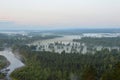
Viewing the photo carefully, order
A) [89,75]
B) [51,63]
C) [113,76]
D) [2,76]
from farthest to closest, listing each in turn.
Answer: [51,63] → [2,76] → [89,75] → [113,76]

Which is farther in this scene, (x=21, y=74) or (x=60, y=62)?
(x=60, y=62)

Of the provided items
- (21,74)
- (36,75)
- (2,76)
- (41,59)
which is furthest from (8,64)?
(36,75)

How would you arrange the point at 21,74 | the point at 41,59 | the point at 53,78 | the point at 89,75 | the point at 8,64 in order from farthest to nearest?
the point at 8,64 → the point at 41,59 → the point at 21,74 → the point at 53,78 → the point at 89,75

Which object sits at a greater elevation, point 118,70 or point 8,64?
point 118,70

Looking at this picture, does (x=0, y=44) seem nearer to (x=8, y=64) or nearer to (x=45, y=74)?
(x=8, y=64)

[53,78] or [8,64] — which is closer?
[53,78]

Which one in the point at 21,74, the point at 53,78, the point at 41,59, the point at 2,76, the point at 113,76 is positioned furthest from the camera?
the point at 41,59

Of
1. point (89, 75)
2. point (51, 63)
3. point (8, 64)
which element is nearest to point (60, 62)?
point (51, 63)

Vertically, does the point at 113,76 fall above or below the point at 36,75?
above

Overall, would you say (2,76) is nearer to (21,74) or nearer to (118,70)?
(21,74)
